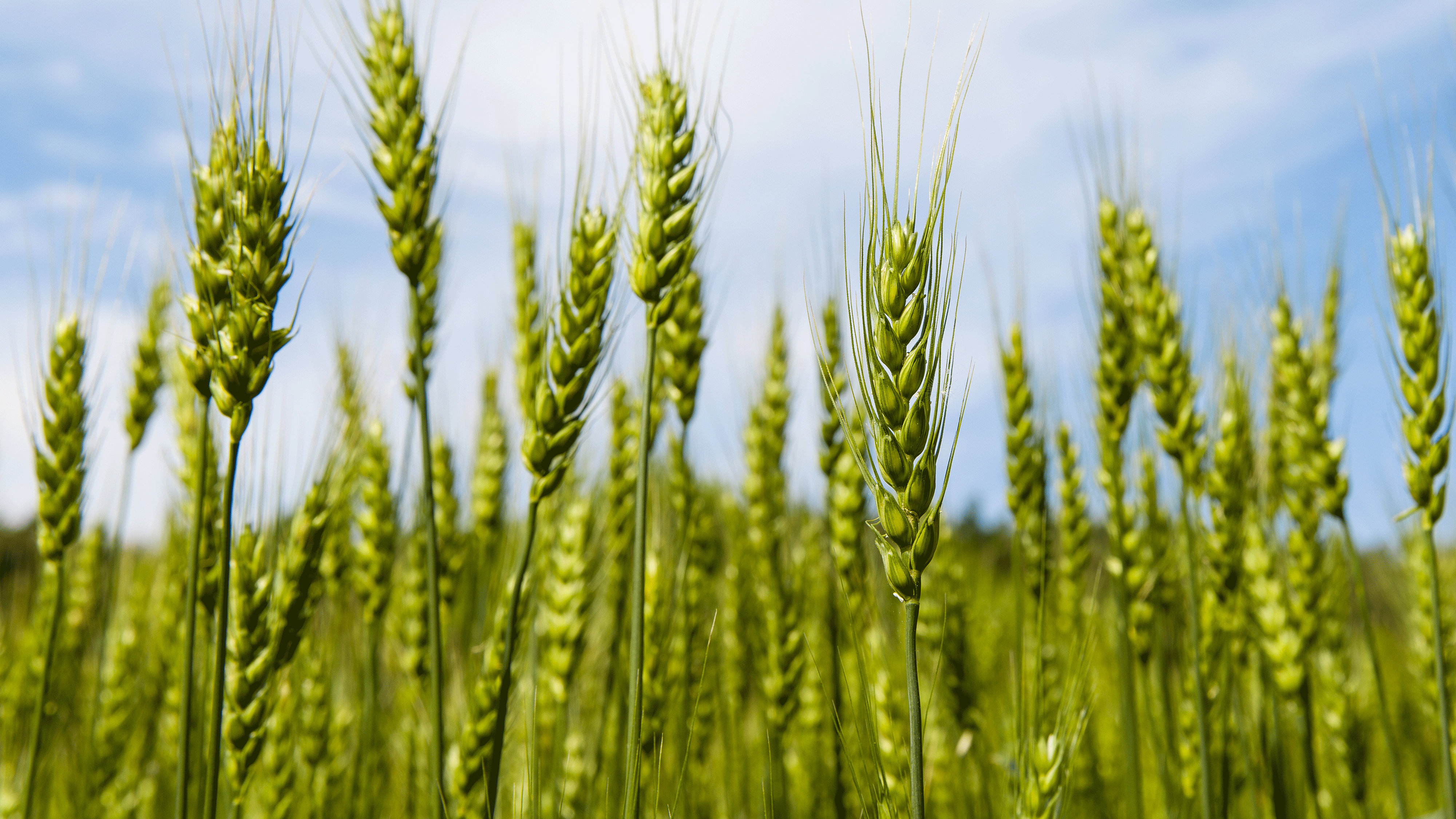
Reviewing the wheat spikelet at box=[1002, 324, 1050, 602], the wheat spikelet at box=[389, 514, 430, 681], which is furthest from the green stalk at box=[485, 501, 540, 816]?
the wheat spikelet at box=[1002, 324, 1050, 602]

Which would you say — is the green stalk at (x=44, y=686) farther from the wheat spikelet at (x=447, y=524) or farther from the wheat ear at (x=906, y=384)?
the wheat ear at (x=906, y=384)

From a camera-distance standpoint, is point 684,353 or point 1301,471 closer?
point 684,353

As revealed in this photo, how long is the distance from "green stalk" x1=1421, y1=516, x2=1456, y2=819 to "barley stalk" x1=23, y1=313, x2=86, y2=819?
343 centimetres

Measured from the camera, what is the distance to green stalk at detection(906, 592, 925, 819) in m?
1.14

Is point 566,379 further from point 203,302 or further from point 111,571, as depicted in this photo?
point 111,571

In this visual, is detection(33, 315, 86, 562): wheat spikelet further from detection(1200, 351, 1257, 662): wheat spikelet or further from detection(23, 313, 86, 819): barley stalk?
detection(1200, 351, 1257, 662): wheat spikelet

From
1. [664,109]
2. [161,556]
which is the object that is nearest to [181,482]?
[161,556]

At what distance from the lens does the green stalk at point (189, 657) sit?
1.54 m

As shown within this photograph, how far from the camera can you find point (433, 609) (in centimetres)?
161

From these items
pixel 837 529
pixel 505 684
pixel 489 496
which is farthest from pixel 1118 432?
pixel 489 496

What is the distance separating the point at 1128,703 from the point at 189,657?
8.18ft

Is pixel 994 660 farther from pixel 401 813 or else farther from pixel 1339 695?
pixel 401 813

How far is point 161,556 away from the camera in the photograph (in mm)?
4297

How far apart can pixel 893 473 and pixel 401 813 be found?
2947 millimetres
